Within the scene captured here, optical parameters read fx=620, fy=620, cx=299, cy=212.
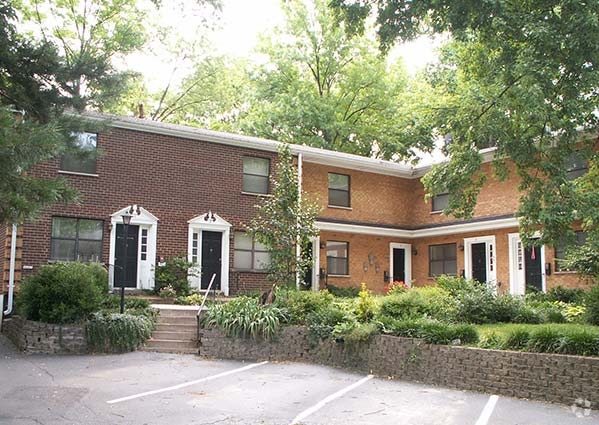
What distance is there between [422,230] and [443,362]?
1486 cm

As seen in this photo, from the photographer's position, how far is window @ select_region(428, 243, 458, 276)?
24.7m

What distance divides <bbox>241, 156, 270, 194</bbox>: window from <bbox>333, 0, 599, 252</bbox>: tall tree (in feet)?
33.0

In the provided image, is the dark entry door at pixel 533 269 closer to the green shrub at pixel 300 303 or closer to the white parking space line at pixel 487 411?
the green shrub at pixel 300 303

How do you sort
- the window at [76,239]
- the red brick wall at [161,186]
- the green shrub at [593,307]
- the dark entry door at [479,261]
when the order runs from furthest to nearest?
the dark entry door at [479,261], the red brick wall at [161,186], the window at [76,239], the green shrub at [593,307]

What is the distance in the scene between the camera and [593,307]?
12.4 m

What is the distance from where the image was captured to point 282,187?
1645 centimetres

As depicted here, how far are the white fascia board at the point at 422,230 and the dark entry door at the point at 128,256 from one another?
672cm

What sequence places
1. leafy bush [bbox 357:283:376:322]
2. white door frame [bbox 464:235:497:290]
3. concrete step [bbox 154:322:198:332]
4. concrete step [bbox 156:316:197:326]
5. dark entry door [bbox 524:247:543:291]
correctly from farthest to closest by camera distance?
white door frame [bbox 464:235:497:290], dark entry door [bbox 524:247:543:291], concrete step [bbox 156:316:197:326], concrete step [bbox 154:322:198:332], leafy bush [bbox 357:283:376:322]

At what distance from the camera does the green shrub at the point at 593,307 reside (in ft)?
40.4

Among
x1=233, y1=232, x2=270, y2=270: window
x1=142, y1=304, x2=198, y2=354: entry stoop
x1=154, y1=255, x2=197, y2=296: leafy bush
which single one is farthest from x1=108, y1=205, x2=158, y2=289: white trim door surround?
x1=142, y1=304, x2=198, y2=354: entry stoop

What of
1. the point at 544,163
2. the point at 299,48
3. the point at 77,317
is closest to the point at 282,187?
the point at 77,317

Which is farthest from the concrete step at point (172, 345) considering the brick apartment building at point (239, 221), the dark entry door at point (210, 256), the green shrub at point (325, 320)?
the dark entry door at point (210, 256)

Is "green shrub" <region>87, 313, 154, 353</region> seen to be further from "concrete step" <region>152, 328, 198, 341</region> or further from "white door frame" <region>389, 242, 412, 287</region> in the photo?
"white door frame" <region>389, 242, 412, 287</region>

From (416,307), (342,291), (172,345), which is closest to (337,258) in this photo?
(342,291)
